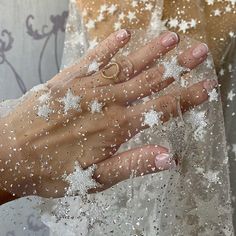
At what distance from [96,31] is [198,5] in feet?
0.32

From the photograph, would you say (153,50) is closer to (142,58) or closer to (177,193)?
(142,58)

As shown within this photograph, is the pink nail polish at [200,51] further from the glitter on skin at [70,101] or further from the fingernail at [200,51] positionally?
the glitter on skin at [70,101]

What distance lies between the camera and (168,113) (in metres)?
0.48

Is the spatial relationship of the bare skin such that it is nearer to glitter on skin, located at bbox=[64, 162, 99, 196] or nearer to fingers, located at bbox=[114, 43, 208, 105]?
fingers, located at bbox=[114, 43, 208, 105]

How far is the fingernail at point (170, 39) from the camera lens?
0.49m

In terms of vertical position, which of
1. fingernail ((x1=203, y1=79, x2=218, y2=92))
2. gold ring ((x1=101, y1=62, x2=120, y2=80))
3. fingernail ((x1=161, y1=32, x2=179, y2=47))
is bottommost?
fingernail ((x1=203, y1=79, x2=218, y2=92))

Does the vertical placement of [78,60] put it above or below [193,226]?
above

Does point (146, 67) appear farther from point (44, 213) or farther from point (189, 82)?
point (44, 213)

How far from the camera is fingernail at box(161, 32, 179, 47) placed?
49 cm

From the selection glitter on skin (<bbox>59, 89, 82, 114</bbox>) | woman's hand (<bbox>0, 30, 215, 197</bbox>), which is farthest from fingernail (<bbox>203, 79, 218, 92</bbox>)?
glitter on skin (<bbox>59, 89, 82, 114</bbox>)

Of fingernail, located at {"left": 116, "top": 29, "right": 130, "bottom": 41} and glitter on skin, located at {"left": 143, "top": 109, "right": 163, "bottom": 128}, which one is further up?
fingernail, located at {"left": 116, "top": 29, "right": 130, "bottom": 41}

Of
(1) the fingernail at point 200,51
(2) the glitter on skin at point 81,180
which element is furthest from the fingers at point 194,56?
(2) the glitter on skin at point 81,180

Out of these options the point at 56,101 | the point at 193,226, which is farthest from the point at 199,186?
the point at 56,101

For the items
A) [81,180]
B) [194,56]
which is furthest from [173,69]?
[81,180]
